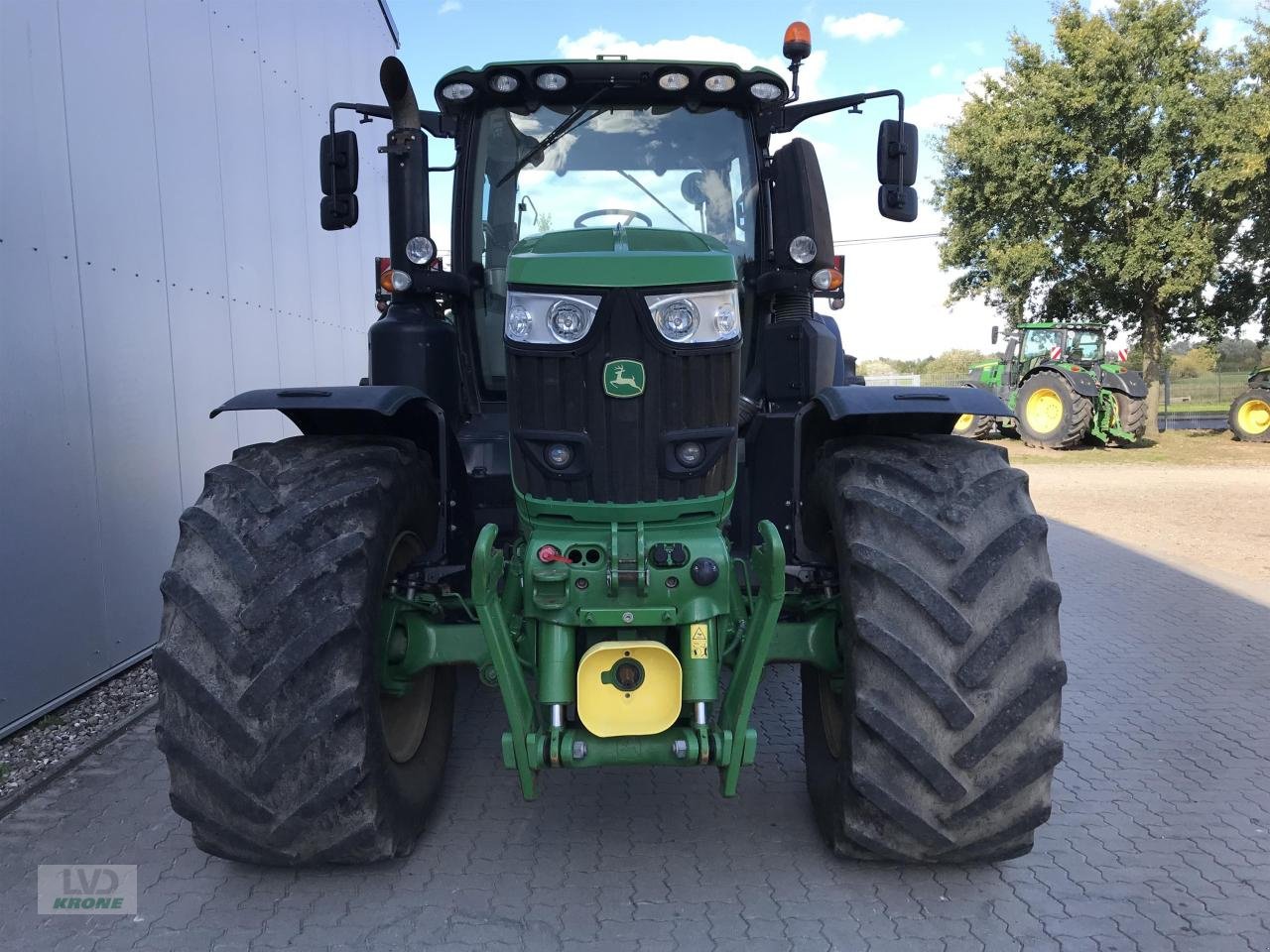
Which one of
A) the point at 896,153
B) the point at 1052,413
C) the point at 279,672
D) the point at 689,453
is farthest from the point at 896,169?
the point at 1052,413

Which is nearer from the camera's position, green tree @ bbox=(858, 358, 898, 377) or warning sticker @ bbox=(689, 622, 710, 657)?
warning sticker @ bbox=(689, 622, 710, 657)

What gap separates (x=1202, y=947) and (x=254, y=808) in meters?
2.47

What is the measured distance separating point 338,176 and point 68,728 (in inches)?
102

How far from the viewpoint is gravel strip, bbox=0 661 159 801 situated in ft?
12.7

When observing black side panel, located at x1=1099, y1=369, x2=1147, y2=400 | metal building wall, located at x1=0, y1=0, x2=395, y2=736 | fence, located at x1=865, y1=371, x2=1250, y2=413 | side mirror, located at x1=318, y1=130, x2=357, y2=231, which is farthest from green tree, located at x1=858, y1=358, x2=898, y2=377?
side mirror, located at x1=318, y1=130, x2=357, y2=231

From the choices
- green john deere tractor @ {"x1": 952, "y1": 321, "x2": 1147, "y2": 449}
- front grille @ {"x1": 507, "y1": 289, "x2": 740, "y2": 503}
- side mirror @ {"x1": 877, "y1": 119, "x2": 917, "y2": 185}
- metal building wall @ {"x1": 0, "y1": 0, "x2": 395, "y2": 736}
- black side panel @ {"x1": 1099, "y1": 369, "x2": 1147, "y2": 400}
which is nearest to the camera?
front grille @ {"x1": 507, "y1": 289, "x2": 740, "y2": 503}

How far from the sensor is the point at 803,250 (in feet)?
12.0

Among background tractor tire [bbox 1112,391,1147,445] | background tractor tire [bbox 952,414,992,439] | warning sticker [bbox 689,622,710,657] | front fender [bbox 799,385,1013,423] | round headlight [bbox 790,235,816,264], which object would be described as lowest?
background tractor tire [bbox 952,414,992,439]

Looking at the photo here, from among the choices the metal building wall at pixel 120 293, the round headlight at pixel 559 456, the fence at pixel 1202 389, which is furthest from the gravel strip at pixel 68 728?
the fence at pixel 1202 389

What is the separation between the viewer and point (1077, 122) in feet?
68.1

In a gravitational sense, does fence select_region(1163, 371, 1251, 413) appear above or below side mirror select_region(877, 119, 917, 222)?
below

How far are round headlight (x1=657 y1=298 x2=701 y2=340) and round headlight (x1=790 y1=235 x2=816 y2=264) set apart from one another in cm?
106

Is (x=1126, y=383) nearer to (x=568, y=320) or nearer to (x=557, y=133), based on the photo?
(x=557, y=133)

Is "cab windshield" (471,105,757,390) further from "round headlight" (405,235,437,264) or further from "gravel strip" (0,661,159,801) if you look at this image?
"gravel strip" (0,661,159,801)
